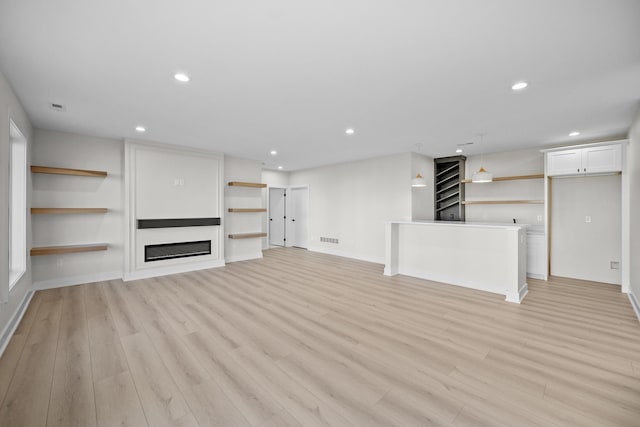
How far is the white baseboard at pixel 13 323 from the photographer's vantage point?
256 cm

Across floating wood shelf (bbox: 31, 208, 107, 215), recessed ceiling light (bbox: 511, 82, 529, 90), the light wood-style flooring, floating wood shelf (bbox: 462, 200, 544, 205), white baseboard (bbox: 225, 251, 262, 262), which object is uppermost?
recessed ceiling light (bbox: 511, 82, 529, 90)

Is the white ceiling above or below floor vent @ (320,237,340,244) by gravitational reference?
above

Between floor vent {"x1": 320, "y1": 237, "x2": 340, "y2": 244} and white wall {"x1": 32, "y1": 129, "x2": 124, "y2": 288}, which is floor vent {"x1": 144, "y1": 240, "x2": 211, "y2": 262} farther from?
floor vent {"x1": 320, "y1": 237, "x2": 340, "y2": 244}

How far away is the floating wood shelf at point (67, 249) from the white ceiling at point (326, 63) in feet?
6.35

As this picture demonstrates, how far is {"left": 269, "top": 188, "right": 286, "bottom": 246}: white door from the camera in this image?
9.32 m

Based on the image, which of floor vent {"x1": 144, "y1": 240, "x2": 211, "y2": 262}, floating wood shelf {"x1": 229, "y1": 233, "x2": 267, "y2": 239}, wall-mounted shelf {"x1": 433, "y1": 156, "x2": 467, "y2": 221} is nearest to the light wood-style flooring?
floor vent {"x1": 144, "y1": 240, "x2": 211, "y2": 262}

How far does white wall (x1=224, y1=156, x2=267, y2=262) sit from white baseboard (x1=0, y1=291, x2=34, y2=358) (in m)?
3.41

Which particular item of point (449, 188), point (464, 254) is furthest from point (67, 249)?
point (449, 188)

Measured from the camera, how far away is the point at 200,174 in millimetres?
5895

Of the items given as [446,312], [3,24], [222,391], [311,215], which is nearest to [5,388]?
[222,391]

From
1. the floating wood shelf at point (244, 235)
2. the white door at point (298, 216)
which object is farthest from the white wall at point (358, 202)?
the floating wood shelf at point (244, 235)

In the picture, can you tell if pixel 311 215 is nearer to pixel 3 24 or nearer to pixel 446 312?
pixel 446 312

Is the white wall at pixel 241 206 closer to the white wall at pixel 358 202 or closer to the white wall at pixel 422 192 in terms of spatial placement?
the white wall at pixel 358 202

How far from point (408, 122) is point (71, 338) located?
4.77 metres
